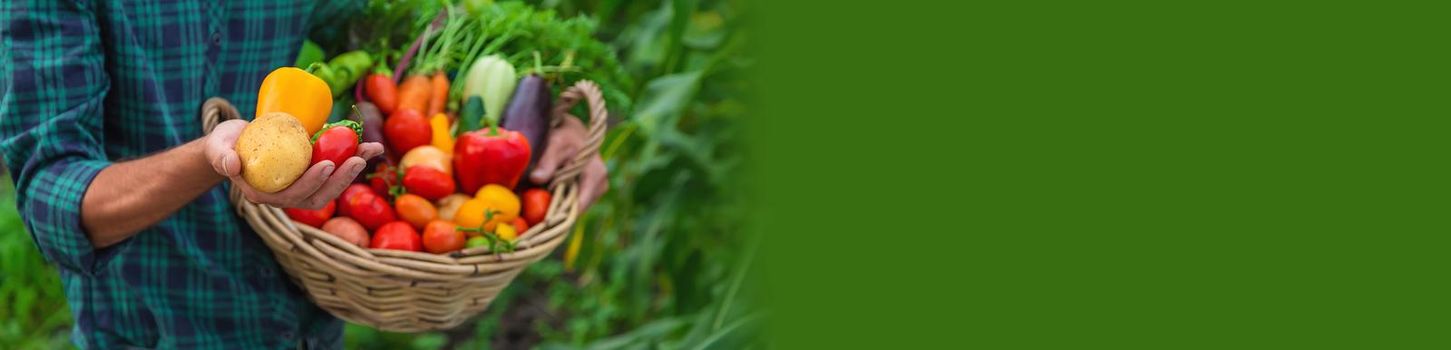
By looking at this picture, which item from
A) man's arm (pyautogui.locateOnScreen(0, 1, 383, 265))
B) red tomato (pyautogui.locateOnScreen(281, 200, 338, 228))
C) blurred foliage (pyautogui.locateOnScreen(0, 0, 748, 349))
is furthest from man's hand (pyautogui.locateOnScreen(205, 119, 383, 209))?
blurred foliage (pyautogui.locateOnScreen(0, 0, 748, 349))

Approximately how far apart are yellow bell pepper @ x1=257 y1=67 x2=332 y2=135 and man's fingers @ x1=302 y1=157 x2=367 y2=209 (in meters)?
0.04

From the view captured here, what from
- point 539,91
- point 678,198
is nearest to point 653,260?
point 678,198

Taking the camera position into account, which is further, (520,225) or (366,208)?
(520,225)

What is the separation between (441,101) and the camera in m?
1.76

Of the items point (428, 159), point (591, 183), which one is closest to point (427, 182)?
point (428, 159)

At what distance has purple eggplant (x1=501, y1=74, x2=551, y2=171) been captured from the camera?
5.72 feet

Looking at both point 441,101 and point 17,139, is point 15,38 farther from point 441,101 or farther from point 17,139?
point 441,101

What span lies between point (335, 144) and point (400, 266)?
0.47 m

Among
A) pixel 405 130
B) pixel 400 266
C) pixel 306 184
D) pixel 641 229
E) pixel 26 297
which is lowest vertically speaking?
pixel 26 297

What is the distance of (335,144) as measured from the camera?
3.35ft

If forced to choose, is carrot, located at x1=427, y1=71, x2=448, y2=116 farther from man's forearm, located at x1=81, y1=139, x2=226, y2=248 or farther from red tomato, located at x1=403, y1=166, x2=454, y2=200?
man's forearm, located at x1=81, y1=139, x2=226, y2=248

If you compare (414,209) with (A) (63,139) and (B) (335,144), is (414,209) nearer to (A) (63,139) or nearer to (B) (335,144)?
(A) (63,139)

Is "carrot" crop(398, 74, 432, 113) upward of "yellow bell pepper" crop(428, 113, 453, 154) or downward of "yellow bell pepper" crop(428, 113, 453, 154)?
upward

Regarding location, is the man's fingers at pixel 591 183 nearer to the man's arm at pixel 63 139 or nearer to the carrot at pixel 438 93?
the carrot at pixel 438 93
